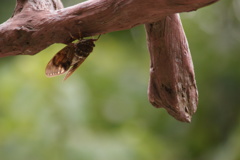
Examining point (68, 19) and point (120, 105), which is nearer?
point (68, 19)

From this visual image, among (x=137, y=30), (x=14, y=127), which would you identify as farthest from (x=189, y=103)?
(x=137, y=30)

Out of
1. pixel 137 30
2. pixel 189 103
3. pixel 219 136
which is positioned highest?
pixel 189 103

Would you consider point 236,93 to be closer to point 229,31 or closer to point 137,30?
point 229,31

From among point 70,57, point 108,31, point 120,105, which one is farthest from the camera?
point 120,105

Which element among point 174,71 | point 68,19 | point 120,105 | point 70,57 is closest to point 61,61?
point 70,57

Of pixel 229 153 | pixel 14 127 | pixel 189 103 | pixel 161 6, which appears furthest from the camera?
pixel 229 153

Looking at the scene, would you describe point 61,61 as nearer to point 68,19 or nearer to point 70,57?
point 70,57

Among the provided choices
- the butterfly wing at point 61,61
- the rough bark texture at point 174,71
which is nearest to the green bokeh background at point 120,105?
the butterfly wing at point 61,61
